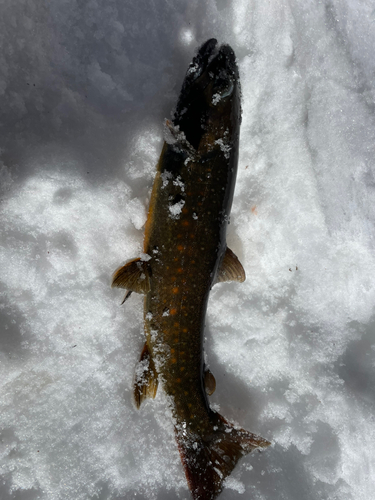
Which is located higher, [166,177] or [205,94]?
[205,94]

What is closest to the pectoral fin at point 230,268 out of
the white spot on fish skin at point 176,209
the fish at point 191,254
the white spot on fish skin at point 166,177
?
the fish at point 191,254

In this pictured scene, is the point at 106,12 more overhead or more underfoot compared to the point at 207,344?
more overhead

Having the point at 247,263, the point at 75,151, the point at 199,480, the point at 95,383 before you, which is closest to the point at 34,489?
the point at 95,383

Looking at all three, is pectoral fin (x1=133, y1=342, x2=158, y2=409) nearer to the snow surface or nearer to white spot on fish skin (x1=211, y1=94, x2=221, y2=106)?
the snow surface

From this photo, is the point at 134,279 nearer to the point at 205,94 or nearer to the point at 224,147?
the point at 224,147

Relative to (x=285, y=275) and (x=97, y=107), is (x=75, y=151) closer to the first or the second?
(x=97, y=107)

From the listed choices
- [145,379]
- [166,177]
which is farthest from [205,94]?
[145,379]
